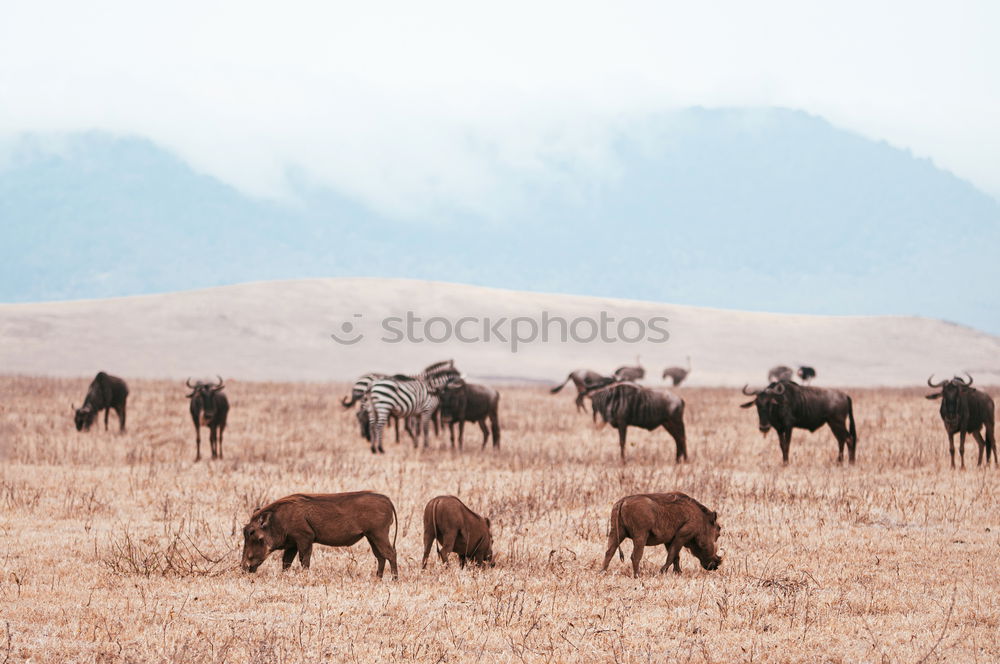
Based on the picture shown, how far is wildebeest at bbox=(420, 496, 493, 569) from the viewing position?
9.38 m

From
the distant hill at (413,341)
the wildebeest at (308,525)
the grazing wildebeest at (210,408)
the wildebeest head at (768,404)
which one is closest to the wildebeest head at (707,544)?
the wildebeest at (308,525)

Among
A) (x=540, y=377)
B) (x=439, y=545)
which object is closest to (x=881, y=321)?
(x=540, y=377)

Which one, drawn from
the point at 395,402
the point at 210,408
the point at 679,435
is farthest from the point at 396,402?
the point at 679,435

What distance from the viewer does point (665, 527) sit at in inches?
363

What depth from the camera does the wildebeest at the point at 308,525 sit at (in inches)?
350

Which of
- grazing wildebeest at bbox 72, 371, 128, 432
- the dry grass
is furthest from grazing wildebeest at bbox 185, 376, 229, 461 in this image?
grazing wildebeest at bbox 72, 371, 128, 432

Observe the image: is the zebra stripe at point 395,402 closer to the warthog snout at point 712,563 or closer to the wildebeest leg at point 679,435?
the wildebeest leg at point 679,435

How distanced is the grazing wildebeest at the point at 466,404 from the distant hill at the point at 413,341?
42302 millimetres

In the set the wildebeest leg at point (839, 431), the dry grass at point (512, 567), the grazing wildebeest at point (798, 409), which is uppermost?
the grazing wildebeest at point (798, 409)

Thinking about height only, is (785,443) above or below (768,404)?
below

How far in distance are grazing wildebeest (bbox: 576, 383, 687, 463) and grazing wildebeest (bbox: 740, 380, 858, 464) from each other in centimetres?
121

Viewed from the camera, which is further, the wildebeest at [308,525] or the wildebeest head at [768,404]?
the wildebeest head at [768,404]

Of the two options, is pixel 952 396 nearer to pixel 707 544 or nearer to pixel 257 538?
pixel 707 544

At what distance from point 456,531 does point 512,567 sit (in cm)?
71
